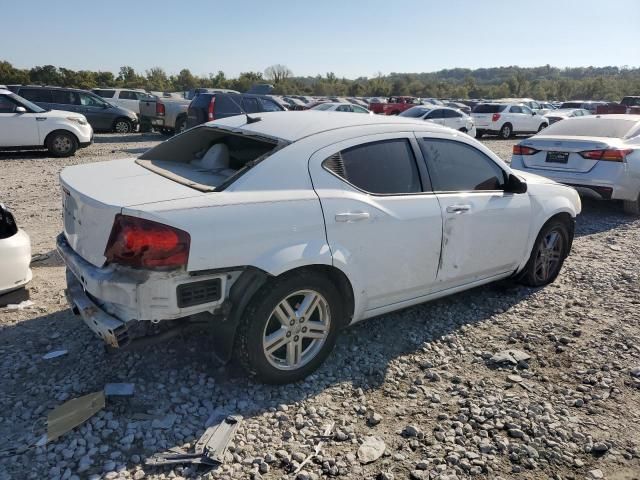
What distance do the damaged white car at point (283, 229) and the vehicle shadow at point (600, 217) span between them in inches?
159

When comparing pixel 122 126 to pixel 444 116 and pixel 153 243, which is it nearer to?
pixel 444 116

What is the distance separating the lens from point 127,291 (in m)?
2.79

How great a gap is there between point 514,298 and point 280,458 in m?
3.11

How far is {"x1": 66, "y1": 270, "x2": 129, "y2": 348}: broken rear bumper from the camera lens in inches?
112

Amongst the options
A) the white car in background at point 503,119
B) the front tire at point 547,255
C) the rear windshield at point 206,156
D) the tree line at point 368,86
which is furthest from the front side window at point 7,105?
the tree line at point 368,86

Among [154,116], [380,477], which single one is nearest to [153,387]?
[380,477]

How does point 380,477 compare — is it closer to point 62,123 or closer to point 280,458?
point 280,458

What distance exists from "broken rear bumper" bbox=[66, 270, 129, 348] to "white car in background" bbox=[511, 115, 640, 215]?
23.7 ft

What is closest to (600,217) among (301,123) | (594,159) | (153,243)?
(594,159)

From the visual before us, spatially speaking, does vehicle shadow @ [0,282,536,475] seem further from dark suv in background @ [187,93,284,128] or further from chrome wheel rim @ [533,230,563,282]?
dark suv in background @ [187,93,284,128]

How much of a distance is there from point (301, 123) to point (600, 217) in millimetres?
6882

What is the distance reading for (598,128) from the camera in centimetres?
867

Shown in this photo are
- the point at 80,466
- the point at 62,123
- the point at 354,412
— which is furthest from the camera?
the point at 62,123

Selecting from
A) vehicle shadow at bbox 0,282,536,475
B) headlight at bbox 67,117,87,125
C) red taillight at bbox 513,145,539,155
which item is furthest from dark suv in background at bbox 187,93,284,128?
vehicle shadow at bbox 0,282,536,475
